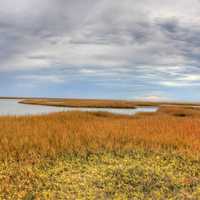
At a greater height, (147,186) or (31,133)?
(31,133)

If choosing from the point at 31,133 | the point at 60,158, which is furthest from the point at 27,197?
the point at 31,133

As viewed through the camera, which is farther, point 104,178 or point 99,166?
point 99,166

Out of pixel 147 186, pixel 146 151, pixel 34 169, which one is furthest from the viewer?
pixel 146 151

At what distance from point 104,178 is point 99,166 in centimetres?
96

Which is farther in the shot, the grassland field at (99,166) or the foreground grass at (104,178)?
the grassland field at (99,166)

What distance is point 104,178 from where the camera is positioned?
678 centimetres

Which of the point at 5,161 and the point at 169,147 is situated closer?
the point at 5,161

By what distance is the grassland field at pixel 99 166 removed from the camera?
20.0ft

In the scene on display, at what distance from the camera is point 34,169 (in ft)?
24.1

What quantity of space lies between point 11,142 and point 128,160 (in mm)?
4356

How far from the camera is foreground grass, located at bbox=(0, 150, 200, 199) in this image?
596 cm

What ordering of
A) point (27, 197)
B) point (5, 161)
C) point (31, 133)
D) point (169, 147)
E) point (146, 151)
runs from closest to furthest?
1. point (27, 197)
2. point (5, 161)
3. point (146, 151)
4. point (169, 147)
5. point (31, 133)

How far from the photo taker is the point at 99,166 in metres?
7.73

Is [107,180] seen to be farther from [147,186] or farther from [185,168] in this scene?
[185,168]
